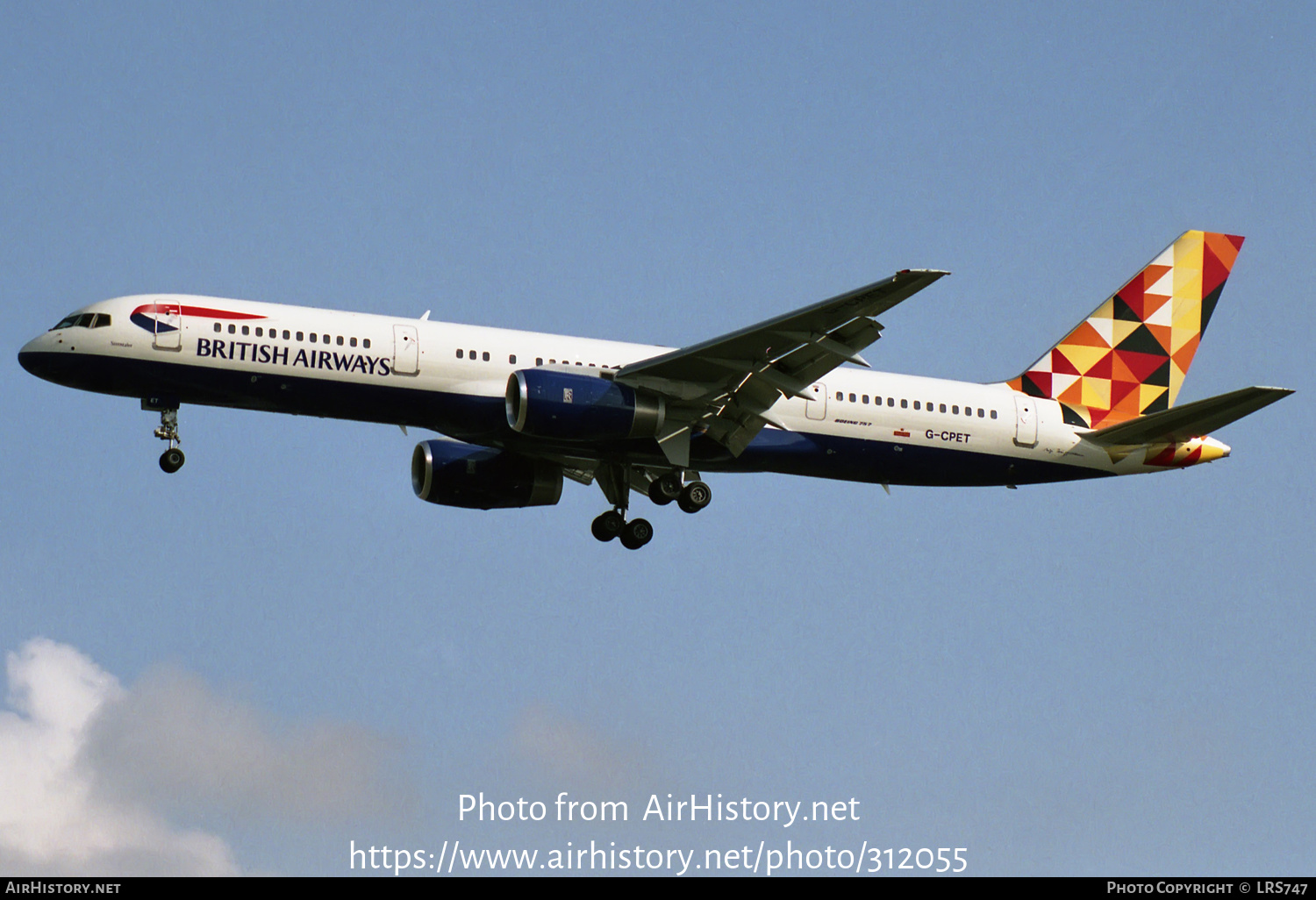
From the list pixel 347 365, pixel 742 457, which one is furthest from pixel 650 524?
pixel 347 365

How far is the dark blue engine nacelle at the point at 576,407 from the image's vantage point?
33.7 metres

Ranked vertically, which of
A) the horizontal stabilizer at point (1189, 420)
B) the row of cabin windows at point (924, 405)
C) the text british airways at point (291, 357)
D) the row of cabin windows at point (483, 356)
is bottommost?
the horizontal stabilizer at point (1189, 420)

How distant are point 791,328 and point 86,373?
1445 centimetres

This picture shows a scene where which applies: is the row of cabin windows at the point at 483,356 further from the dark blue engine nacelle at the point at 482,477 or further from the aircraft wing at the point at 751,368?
the dark blue engine nacelle at the point at 482,477

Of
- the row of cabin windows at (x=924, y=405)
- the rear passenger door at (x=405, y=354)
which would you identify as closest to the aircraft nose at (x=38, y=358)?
the rear passenger door at (x=405, y=354)

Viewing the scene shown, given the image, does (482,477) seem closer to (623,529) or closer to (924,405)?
(623,529)

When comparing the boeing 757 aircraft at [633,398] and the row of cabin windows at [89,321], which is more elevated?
the row of cabin windows at [89,321]

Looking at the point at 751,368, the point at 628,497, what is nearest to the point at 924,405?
the point at 751,368

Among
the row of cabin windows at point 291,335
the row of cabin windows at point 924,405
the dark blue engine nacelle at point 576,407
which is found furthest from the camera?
the row of cabin windows at point 924,405

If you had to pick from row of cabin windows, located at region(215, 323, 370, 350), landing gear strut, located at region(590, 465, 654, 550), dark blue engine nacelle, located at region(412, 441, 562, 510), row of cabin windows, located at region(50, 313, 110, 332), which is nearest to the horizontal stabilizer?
landing gear strut, located at region(590, 465, 654, 550)

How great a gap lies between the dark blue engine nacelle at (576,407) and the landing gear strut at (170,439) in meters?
7.10

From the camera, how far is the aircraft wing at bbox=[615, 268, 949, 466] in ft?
105

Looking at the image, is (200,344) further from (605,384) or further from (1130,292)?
(1130,292)

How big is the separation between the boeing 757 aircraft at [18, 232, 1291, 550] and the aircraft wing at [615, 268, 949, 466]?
5 cm
